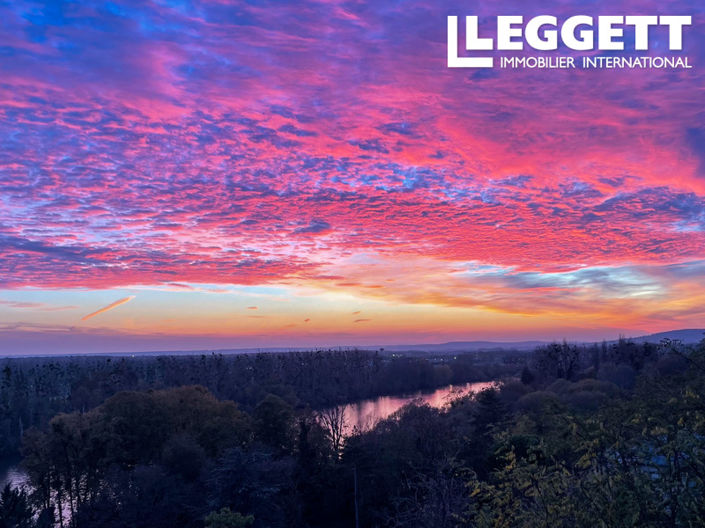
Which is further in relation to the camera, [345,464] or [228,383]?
[228,383]

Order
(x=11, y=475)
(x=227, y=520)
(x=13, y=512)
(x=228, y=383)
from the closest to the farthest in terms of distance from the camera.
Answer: (x=227, y=520), (x=13, y=512), (x=11, y=475), (x=228, y=383)

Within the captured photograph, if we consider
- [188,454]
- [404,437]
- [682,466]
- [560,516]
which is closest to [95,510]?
[188,454]

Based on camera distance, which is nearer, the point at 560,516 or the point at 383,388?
the point at 560,516

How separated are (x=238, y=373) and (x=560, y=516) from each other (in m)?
96.7

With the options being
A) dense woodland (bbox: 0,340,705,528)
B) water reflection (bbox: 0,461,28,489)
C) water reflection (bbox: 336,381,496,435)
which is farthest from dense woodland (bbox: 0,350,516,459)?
dense woodland (bbox: 0,340,705,528)

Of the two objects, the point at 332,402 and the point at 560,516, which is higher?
the point at 560,516

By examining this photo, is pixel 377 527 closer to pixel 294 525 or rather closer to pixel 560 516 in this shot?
pixel 294 525

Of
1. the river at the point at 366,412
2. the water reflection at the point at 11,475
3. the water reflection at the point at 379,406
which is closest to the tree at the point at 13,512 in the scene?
the river at the point at 366,412

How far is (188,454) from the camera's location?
33.5 meters

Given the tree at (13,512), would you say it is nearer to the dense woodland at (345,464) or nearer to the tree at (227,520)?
the dense woodland at (345,464)

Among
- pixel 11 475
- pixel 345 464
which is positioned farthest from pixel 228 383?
pixel 345 464

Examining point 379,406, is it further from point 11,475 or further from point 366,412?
point 11,475

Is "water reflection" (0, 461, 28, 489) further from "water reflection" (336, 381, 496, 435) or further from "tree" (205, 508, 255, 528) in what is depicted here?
"tree" (205, 508, 255, 528)

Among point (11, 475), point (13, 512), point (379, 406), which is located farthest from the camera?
point (379, 406)
